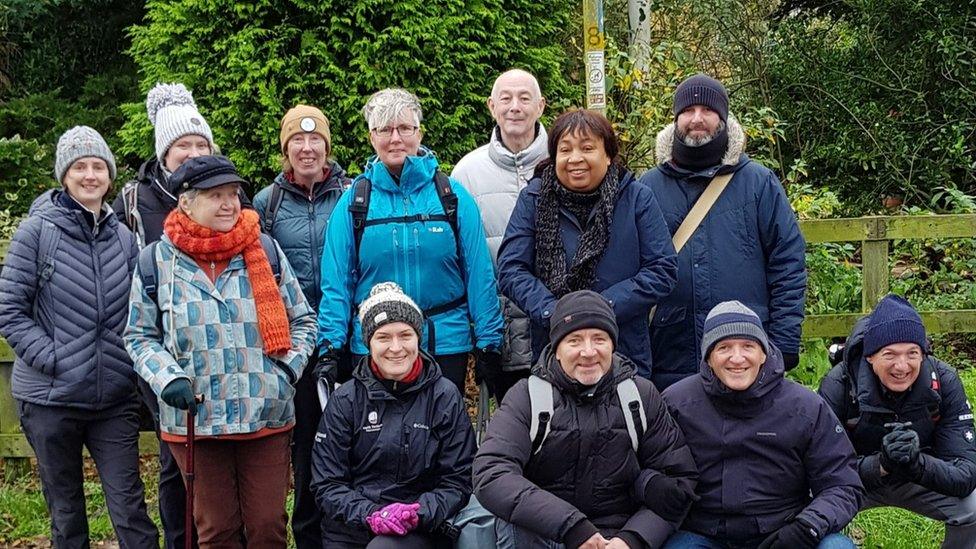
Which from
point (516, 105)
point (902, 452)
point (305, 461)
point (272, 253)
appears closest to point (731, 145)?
point (516, 105)

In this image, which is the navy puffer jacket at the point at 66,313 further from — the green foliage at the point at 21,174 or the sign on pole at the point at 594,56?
the green foliage at the point at 21,174

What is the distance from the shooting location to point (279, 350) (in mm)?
4570

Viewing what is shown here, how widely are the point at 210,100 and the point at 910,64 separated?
23.5 feet

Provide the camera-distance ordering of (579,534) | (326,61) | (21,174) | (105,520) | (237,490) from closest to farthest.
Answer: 1. (579,534)
2. (237,490)
3. (105,520)
4. (326,61)
5. (21,174)

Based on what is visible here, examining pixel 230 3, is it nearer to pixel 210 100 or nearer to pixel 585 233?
pixel 210 100

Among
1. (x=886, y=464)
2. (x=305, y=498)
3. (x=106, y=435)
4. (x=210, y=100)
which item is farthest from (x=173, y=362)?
(x=210, y=100)

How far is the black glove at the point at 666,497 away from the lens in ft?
13.6

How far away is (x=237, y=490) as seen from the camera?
468 cm

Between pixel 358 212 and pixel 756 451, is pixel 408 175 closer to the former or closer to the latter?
pixel 358 212

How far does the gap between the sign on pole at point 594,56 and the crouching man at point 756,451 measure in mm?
2637

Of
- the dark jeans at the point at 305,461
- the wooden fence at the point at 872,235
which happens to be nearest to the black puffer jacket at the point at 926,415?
the wooden fence at the point at 872,235

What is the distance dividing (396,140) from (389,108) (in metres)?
0.16

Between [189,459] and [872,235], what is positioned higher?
[872,235]

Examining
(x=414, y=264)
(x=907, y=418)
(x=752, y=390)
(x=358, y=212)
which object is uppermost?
(x=358, y=212)
